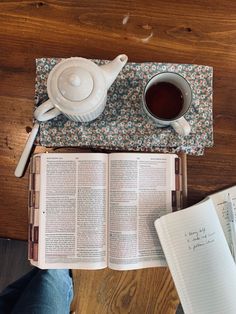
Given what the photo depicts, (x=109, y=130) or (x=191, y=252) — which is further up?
(x=109, y=130)

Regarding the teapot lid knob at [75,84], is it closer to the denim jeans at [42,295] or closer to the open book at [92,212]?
the open book at [92,212]

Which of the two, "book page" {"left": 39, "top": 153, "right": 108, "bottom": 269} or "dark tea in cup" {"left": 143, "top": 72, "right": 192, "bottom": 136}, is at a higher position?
"dark tea in cup" {"left": 143, "top": 72, "right": 192, "bottom": 136}

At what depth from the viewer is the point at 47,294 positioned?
71 cm

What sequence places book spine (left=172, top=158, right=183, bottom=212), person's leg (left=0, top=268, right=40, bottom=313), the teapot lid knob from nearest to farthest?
the teapot lid knob
book spine (left=172, top=158, right=183, bottom=212)
person's leg (left=0, top=268, right=40, bottom=313)

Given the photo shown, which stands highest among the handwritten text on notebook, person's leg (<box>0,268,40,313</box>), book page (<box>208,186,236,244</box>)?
book page (<box>208,186,236,244</box>)

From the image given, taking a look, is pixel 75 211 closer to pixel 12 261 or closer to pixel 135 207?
pixel 135 207

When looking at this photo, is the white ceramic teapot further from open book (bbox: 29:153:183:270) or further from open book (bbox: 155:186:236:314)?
open book (bbox: 155:186:236:314)

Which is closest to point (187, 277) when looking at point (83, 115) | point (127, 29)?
point (83, 115)

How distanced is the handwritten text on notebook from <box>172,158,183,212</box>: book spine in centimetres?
5

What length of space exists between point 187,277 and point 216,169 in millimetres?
176

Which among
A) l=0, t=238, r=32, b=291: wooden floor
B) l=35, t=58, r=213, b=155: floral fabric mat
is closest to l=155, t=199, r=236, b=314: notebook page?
l=35, t=58, r=213, b=155: floral fabric mat

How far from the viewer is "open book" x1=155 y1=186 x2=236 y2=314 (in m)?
0.56

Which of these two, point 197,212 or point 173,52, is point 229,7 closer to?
point 173,52

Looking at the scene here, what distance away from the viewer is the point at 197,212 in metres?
0.57
